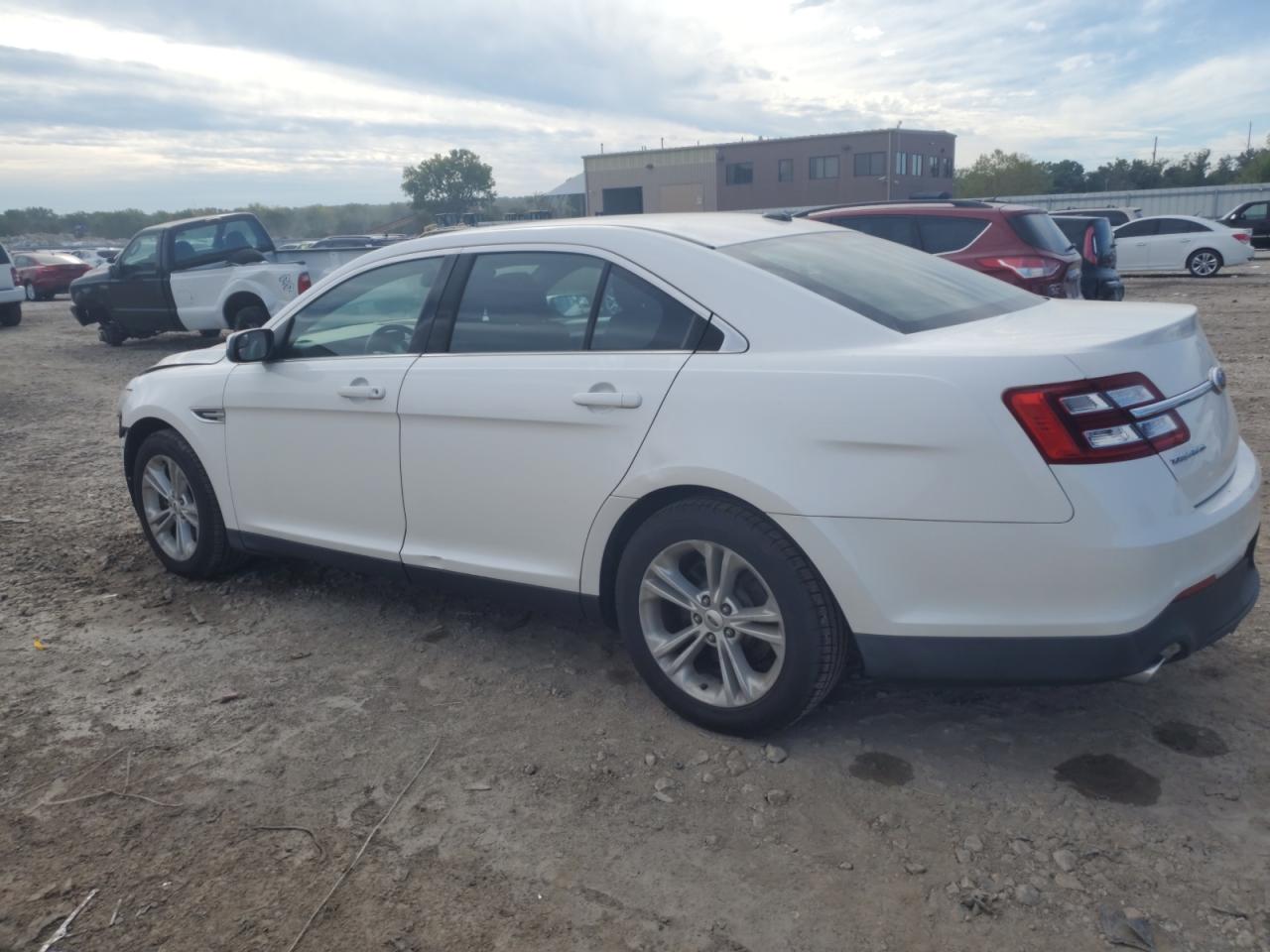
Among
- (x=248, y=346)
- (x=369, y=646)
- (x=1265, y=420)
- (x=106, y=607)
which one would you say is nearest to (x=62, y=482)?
(x=106, y=607)

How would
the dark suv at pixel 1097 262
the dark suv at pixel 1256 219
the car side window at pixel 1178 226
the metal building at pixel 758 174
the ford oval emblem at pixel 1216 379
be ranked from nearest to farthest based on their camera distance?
1. the ford oval emblem at pixel 1216 379
2. the dark suv at pixel 1097 262
3. the car side window at pixel 1178 226
4. the dark suv at pixel 1256 219
5. the metal building at pixel 758 174

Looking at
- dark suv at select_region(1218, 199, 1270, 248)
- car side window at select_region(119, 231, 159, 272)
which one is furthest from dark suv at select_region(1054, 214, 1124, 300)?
dark suv at select_region(1218, 199, 1270, 248)

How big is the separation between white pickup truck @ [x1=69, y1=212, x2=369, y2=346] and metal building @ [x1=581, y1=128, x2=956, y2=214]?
51.8 metres

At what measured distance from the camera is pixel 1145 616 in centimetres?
280

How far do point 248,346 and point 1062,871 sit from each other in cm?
367

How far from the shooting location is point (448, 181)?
303 ft

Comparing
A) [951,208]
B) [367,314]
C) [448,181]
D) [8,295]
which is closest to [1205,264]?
[951,208]

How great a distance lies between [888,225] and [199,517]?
24.0 feet

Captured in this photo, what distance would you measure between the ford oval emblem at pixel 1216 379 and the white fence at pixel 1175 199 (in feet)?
131

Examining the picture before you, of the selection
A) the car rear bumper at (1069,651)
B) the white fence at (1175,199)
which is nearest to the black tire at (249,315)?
the car rear bumper at (1069,651)

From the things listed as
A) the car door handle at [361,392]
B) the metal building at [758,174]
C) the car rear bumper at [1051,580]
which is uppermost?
the metal building at [758,174]

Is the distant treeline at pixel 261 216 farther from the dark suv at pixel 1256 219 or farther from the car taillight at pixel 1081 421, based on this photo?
the car taillight at pixel 1081 421

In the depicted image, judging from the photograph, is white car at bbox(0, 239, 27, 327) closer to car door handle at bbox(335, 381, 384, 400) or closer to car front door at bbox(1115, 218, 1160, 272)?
car door handle at bbox(335, 381, 384, 400)

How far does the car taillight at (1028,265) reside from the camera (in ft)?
30.7
